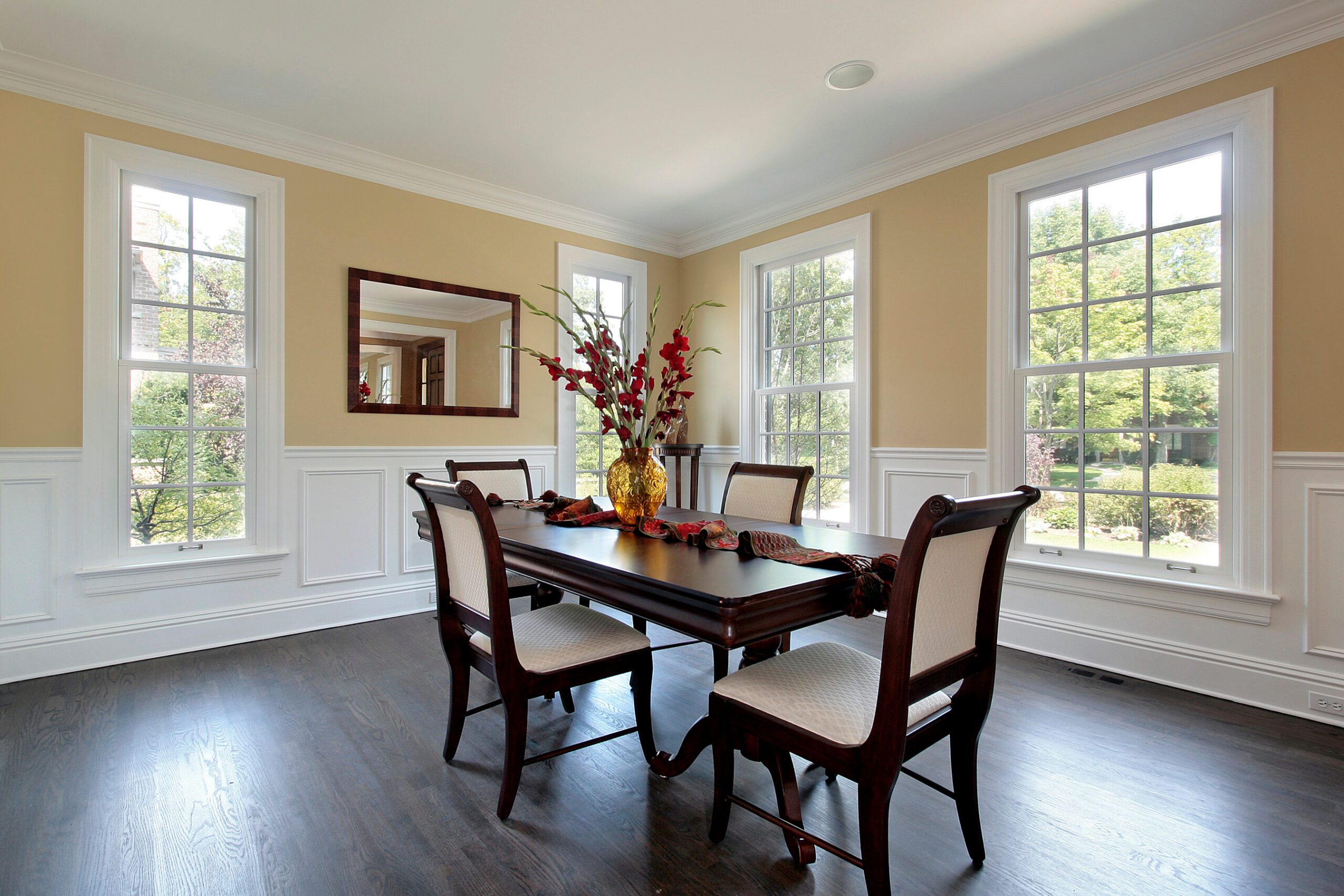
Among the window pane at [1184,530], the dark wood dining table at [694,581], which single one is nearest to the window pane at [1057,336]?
the window pane at [1184,530]

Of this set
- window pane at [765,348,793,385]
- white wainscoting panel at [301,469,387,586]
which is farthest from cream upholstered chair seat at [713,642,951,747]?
window pane at [765,348,793,385]

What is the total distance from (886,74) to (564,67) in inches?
58.4

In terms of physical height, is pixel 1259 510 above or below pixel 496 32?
below

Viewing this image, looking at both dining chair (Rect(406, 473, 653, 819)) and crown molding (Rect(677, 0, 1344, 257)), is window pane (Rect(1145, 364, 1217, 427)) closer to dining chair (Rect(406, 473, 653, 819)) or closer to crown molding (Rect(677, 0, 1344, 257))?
crown molding (Rect(677, 0, 1344, 257))

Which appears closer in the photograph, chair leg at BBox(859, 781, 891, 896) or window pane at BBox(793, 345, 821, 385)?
chair leg at BBox(859, 781, 891, 896)

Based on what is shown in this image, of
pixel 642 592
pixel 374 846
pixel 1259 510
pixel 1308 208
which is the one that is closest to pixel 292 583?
pixel 374 846

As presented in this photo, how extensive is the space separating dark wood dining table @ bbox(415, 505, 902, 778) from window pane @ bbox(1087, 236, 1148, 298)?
1.98 m

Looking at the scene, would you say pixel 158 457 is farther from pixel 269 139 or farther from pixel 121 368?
pixel 269 139

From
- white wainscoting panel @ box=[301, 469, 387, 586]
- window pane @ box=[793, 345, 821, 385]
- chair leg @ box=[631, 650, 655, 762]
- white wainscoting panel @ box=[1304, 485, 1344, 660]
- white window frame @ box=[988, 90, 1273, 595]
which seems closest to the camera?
chair leg @ box=[631, 650, 655, 762]

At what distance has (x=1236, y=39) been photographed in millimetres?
2576

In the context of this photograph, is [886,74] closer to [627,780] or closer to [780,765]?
[780,765]

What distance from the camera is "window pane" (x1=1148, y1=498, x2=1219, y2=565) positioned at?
108 inches

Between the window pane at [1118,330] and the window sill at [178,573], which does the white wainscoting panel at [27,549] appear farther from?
the window pane at [1118,330]

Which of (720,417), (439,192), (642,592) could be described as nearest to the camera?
(642,592)
